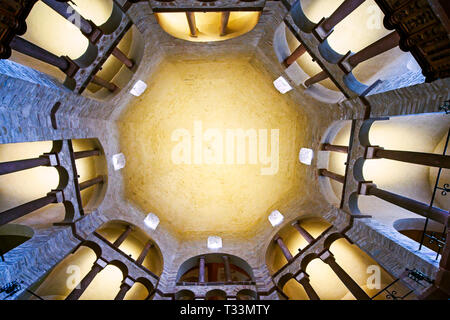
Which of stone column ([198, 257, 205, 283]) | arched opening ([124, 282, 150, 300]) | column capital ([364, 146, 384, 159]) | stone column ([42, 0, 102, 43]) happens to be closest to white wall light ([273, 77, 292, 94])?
column capital ([364, 146, 384, 159])

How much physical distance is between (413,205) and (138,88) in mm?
9809

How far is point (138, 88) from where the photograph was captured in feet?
35.0

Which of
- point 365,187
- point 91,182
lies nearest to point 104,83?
point 91,182

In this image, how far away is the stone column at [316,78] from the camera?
8.41 m

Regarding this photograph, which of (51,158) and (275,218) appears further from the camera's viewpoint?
(275,218)

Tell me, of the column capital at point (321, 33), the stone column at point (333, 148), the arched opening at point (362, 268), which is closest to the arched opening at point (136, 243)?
the arched opening at point (362, 268)

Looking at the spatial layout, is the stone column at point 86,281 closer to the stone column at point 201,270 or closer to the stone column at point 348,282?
the stone column at point 201,270

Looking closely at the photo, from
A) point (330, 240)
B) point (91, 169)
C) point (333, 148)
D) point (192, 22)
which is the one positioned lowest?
point (330, 240)

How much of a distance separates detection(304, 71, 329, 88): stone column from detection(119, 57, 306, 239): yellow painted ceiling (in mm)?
1971

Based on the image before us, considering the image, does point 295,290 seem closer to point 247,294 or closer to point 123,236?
point 247,294

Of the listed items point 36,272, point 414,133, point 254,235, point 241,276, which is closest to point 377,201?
point 414,133

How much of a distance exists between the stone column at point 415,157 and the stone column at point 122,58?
8.16 meters

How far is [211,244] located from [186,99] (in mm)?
6985

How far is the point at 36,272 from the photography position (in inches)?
269
